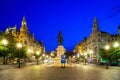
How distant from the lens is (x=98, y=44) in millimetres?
173375

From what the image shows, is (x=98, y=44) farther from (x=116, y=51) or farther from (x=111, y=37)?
(x=116, y=51)

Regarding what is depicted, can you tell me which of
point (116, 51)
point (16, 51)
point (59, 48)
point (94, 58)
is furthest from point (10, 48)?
point (94, 58)

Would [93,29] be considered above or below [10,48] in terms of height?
above

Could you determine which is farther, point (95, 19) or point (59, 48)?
point (95, 19)

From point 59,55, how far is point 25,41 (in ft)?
319

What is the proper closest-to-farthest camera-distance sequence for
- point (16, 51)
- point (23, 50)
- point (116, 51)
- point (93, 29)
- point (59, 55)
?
point (116, 51) → point (59, 55) → point (16, 51) → point (23, 50) → point (93, 29)

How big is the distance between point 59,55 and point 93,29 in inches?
3378

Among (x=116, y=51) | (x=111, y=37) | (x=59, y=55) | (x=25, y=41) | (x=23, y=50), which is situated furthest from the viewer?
(x=25, y=41)

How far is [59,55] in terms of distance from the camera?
9956 cm

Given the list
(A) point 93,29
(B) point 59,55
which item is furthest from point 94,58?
(B) point 59,55

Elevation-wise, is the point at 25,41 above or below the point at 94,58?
above

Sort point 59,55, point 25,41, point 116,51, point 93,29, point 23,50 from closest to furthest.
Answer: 1. point 116,51
2. point 59,55
3. point 23,50
4. point 93,29
5. point 25,41

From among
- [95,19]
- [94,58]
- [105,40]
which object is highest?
[95,19]

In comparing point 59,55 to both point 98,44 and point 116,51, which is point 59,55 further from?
point 98,44
